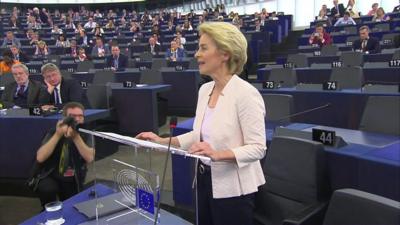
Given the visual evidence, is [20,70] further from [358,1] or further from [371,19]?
[358,1]

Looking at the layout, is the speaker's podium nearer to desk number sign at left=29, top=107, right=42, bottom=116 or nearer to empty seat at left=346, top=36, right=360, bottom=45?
desk number sign at left=29, top=107, right=42, bottom=116

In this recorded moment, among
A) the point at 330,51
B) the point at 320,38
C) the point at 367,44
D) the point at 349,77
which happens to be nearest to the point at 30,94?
the point at 349,77

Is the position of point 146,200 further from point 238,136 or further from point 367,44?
point 367,44

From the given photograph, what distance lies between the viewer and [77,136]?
245 centimetres

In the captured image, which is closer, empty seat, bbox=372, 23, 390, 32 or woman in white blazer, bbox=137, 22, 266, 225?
woman in white blazer, bbox=137, 22, 266, 225

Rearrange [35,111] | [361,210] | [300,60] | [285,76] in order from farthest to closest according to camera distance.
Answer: [300,60] → [285,76] → [35,111] → [361,210]

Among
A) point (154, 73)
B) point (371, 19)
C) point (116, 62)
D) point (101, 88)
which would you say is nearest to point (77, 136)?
point (101, 88)

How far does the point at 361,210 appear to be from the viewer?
52.5 inches

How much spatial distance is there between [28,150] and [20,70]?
1.10 m

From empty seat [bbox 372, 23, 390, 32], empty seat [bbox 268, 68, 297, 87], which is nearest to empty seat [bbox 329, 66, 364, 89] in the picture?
empty seat [bbox 268, 68, 297, 87]

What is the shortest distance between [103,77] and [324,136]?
16.1 ft

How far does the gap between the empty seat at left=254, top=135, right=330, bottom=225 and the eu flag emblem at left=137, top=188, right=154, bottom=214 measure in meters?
0.71

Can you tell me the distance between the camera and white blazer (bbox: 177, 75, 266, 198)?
1491 millimetres

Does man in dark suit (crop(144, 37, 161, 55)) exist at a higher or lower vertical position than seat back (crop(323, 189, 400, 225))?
higher
